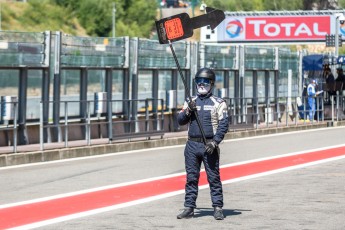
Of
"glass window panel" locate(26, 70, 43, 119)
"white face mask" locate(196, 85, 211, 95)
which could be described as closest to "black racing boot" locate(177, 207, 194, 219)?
"white face mask" locate(196, 85, 211, 95)

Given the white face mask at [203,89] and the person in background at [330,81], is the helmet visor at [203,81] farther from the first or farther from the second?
the person in background at [330,81]

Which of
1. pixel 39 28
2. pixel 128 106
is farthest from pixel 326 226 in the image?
pixel 39 28

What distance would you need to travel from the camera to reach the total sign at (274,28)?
206 feet

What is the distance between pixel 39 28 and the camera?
107562 millimetres

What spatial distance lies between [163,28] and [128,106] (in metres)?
15.4

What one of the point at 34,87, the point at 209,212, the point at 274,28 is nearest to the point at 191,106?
the point at 209,212

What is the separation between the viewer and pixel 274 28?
6419 cm

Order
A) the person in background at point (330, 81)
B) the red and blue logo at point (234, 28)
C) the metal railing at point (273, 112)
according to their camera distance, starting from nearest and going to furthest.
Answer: the metal railing at point (273, 112) → the person in background at point (330, 81) → the red and blue logo at point (234, 28)

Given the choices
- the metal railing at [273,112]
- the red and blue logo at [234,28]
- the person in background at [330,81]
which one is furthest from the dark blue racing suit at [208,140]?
the red and blue logo at [234,28]

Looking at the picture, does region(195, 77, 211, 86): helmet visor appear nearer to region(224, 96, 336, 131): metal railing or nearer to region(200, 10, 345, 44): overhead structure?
region(224, 96, 336, 131): metal railing

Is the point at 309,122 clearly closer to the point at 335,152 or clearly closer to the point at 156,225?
the point at 335,152

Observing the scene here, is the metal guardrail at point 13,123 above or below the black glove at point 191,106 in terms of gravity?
below

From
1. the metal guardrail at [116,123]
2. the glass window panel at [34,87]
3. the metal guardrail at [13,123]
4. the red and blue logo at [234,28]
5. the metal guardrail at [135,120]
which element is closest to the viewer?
the metal guardrail at [13,123]

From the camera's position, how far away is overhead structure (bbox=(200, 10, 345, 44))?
62812 millimetres
